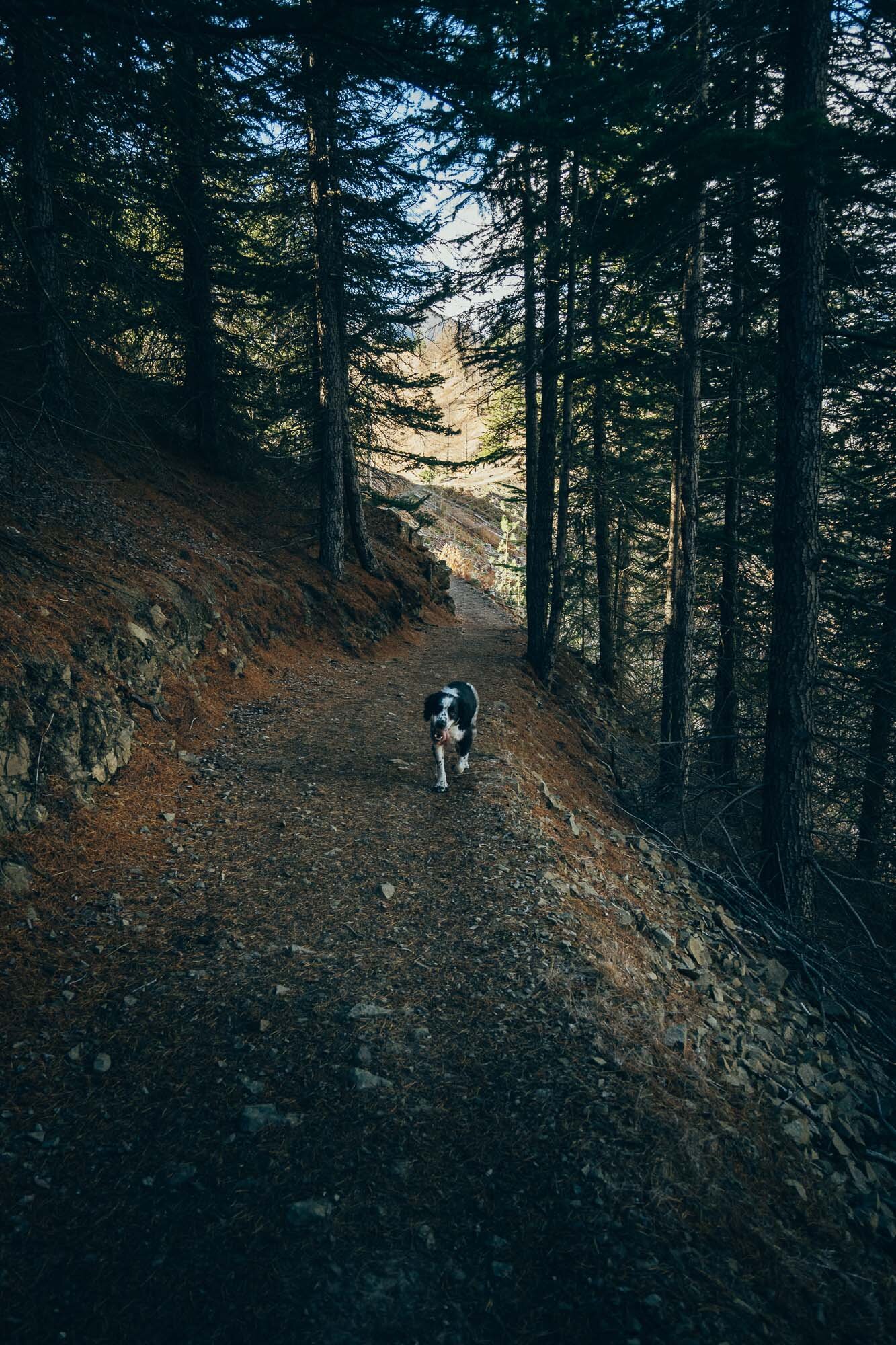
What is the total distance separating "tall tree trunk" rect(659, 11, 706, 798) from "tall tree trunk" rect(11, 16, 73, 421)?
7.82 metres

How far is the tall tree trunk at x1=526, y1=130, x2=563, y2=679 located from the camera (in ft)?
35.4

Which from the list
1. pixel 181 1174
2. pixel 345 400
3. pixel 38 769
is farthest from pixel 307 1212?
pixel 345 400

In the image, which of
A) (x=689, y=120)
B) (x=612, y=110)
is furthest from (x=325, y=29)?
(x=689, y=120)

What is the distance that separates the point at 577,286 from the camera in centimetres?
1238

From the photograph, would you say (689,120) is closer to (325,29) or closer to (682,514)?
(325,29)

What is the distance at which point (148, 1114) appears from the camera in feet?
10.8

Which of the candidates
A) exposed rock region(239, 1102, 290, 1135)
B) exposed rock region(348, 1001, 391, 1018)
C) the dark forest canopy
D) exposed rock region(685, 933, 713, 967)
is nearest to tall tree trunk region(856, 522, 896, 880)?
the dark forest canopy

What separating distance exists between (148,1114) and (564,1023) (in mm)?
2575

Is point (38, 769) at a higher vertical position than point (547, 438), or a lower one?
lower

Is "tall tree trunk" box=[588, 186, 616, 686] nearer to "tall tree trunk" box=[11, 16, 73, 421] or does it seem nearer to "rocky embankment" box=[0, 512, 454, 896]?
"rocky embankment" box=[0, 512, 454, 896]

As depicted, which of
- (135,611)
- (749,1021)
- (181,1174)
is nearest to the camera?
(181,1174)

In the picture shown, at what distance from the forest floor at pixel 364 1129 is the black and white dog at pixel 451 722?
185cm

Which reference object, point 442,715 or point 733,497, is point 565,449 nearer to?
point 733,497

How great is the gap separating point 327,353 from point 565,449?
5964mm
